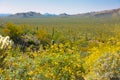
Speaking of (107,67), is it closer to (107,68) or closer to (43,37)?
(107,68)

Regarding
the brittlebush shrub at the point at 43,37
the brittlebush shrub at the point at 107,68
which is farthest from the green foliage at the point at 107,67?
the brittlebush shrub at the point at 43,37

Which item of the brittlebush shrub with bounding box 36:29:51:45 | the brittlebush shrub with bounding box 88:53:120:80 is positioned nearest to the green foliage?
the brittlebush shrub with bounding box 88:53:120:80

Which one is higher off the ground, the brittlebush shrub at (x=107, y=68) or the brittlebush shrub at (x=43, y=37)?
the brittlebush shrub at (x=107, y=68)

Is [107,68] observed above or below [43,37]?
above

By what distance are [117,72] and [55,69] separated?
1.92 meters

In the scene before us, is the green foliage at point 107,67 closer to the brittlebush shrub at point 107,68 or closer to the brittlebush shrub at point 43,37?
the brittlebush shrub at point 107,68

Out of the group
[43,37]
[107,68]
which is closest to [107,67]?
[107,68]

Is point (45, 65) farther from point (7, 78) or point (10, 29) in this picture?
point (10, 29)

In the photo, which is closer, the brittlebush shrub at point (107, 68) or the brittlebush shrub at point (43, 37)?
the brittlebush shrub at point (107, 68)

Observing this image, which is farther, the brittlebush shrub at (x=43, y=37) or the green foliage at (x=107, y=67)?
the brittlebush shrub at (x=43, y=37)

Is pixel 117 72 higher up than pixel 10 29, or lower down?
higher up

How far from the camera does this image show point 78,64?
9820 millimetres

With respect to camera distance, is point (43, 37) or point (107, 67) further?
point (43, 37)

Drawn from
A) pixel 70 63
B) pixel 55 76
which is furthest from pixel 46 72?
pixel 70 63
